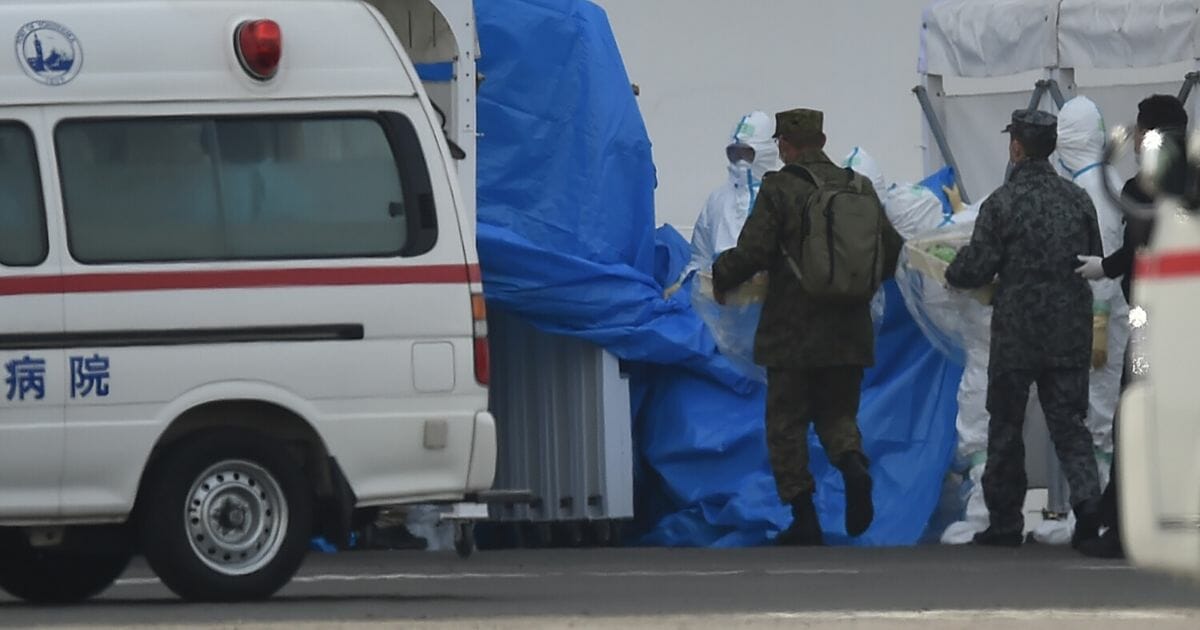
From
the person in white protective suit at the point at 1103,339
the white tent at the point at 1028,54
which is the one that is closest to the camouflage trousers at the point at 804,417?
the person in white protective suit at the point at 1103,339

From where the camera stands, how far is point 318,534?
10258 mm

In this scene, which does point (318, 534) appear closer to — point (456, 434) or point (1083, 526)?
point (456, 434)

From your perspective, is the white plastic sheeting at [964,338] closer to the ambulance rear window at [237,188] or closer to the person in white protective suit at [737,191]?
the person in white protective suit at [737,191]

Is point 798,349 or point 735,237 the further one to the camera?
point 735,237

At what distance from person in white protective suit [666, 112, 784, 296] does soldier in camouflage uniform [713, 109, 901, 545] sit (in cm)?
109

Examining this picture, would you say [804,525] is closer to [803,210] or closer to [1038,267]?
[803,210]

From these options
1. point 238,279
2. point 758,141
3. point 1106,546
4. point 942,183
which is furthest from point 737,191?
point 238,279

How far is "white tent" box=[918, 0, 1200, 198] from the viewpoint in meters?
14.8

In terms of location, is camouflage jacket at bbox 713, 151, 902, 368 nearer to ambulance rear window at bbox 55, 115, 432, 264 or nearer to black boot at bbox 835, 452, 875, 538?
black boot at bbox 835, 452, 875, 538

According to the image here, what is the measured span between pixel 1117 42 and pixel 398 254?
5815 mm

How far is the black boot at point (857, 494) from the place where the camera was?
42.1 feet

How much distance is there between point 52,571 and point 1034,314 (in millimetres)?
4260

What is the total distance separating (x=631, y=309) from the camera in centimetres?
1366

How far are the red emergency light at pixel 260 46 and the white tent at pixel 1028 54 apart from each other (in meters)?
5.60
